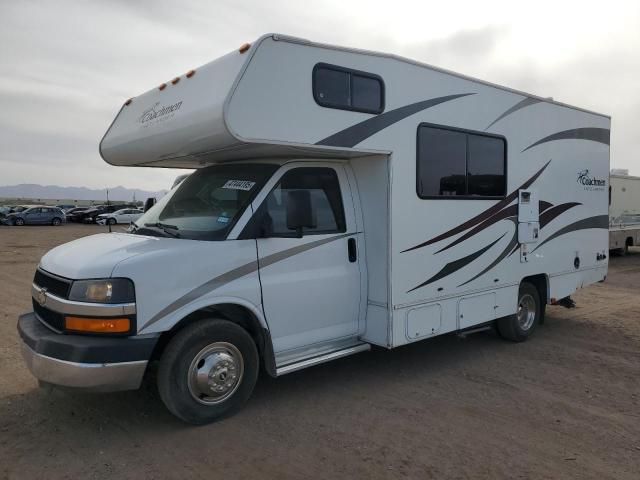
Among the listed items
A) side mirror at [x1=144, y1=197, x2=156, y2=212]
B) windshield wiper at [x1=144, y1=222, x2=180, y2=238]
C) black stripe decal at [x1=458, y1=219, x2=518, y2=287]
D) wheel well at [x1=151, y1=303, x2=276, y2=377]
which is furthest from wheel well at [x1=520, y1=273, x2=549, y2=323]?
side mirror at [x1=144, y1=197, x2=156, y2=212]

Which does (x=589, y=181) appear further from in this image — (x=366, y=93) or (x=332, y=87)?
(x=332, y=87)

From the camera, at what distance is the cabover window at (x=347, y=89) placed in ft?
15.7

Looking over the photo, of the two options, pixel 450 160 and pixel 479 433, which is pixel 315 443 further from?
pixel 450 160

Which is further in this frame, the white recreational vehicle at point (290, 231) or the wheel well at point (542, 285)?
the wheel well at point (542, 285)

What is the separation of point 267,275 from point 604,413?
322cm

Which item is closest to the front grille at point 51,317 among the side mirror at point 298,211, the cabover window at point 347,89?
the side mirror at point 298,211

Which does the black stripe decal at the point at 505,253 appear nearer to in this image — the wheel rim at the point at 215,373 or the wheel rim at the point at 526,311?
the wheel rim at the point at 526,311

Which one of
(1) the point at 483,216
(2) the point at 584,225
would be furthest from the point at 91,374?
(2) the point at 584,225

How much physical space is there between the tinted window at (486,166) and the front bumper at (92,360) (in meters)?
3.98

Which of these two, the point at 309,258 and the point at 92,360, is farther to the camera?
the point at 309,258

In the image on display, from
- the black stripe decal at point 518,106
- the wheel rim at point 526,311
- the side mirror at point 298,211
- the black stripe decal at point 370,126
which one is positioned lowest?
the wheel rim at point 526,311

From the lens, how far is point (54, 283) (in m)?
4.30

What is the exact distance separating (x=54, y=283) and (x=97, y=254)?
0.41 metres

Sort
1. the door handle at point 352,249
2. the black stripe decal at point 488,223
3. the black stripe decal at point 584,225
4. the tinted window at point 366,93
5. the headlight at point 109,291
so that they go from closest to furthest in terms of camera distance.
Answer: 1. the headlight at point 109,291
2. the tinted window at point 366,93
3. the door handle at point 352,249
4. the black stripe decal at point 488,223
5. the black stripe decal at point 584,225
